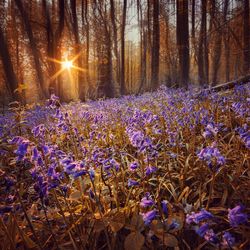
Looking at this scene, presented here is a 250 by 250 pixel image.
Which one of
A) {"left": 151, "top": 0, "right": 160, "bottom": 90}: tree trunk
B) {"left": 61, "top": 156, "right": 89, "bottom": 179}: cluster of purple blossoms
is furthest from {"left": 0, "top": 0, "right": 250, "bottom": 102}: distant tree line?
{"left": 61, "top": 156, "right": 89, "bottom": 179}: cluster of purple blossoms

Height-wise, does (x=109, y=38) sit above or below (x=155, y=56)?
above

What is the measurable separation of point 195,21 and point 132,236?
66.5 feet

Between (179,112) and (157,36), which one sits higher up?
(157,36)

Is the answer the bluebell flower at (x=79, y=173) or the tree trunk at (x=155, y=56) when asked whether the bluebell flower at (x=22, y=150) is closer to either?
the bluebell flower at (x=79, y=173)

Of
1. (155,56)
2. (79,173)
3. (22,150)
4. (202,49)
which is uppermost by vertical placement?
(202,49)

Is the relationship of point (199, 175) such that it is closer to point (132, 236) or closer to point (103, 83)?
point (132, 236)

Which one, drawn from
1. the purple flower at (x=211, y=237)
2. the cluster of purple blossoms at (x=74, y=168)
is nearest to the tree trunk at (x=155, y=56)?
the cluster of purple blossoms at (x=74, y=168)

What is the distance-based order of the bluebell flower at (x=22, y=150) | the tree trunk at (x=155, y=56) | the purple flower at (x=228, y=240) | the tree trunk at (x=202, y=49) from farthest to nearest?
the tree trunk at (x=155, y=56), the tree trunk at (x=202, y=49), the bluebell flower at (x=22, y=150), the purple flower at (x=228, y=240)

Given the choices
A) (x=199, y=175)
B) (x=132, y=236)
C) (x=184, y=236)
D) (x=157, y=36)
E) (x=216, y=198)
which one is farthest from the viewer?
(x=157, y=36)

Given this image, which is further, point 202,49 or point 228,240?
point 202,49

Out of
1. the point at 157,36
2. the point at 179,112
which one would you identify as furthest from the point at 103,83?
the point at 179,112

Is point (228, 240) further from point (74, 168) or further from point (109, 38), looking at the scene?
point (109, 38)

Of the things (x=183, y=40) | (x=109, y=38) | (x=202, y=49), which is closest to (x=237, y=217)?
(x=183, y=40)

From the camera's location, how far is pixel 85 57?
76.4 feet
